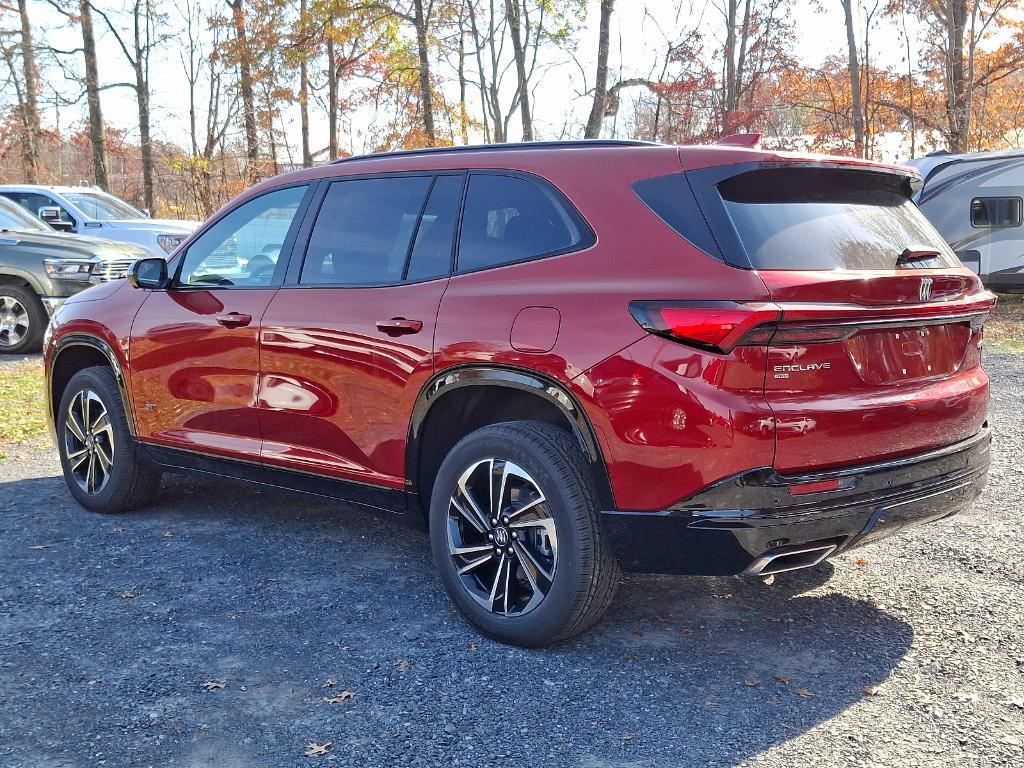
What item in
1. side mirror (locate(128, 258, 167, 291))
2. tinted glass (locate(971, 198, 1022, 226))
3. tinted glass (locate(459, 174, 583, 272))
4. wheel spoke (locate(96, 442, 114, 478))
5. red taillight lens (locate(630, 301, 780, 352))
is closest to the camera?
red taillight lens (locate(630, 301, 780, 352))

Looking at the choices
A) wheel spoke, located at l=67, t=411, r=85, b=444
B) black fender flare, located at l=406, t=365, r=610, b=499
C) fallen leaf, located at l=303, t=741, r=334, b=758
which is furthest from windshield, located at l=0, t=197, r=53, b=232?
fallen leaf, located at l=303, t=741, r=334, b=758

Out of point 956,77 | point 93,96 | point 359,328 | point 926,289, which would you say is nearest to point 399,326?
point 359,328

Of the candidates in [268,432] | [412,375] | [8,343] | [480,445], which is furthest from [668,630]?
[8,343]

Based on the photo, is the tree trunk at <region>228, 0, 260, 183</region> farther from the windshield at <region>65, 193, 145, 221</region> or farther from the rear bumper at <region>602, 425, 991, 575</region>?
the rear bumper at <region>602, 425, 991, 575</region>

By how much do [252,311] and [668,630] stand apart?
235cm

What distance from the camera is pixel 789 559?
3.18 m

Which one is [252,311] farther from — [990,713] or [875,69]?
[875,69]

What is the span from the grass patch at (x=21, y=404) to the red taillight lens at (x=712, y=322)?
5.76 metres

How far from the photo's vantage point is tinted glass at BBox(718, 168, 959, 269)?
10.3 feet

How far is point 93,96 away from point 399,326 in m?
27.5

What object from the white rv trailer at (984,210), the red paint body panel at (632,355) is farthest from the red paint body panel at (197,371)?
the white rv trailer at (984,210)

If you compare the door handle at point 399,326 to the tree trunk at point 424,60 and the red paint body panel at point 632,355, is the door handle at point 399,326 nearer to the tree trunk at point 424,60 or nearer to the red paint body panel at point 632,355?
the red paint body panel at point 632,355

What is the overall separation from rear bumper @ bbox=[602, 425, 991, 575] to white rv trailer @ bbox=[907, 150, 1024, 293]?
50.2 ft

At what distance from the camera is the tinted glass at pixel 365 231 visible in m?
4.06
